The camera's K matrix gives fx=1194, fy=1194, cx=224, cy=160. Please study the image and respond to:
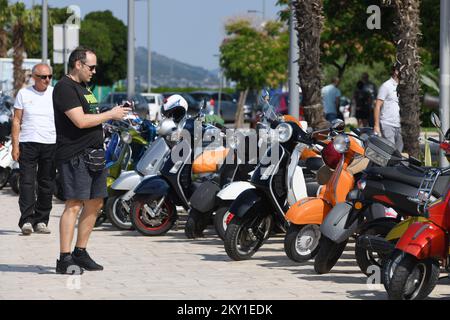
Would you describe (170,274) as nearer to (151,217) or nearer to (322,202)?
(322,202)

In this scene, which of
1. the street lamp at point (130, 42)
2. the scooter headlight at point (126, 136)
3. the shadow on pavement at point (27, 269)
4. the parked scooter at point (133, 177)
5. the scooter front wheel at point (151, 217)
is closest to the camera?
the shadow on pavement at point (27, 269)

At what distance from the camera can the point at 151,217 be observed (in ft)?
39.9

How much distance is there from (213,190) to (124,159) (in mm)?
2111

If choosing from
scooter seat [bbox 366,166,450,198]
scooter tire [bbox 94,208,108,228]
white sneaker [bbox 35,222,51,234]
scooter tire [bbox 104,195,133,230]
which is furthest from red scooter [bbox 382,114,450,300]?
scooter tire [bbox 94,208,108,228]

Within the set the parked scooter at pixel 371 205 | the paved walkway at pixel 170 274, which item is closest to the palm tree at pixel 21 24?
the paved walkway at pixel 170 274

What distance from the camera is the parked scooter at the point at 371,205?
8.49m

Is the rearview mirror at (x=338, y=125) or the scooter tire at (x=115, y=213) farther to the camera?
the scooter tire at (x=115, y=213)

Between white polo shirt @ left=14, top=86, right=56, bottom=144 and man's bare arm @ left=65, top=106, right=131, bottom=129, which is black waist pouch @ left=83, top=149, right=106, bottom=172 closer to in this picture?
man's bare arm @ left=65, top=106, right=131, bottom=129

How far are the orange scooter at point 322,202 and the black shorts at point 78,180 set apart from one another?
5.21 ft

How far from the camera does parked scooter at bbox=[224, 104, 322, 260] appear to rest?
10.1 meters

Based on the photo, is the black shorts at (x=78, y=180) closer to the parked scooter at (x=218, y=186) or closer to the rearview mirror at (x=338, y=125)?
the rearview mirror at (x=338, y=125)

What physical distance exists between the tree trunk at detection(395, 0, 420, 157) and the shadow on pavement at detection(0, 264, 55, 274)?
5.69 m


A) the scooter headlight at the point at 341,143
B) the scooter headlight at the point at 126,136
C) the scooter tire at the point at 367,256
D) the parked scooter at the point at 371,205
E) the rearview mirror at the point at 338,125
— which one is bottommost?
the scooter tire at the point at 367,256
